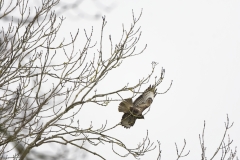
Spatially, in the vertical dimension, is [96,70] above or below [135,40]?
below

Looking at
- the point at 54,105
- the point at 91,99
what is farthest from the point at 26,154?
the point at 91,99

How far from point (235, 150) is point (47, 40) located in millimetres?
3554

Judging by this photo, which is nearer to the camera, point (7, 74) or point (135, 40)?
point (7, 74)

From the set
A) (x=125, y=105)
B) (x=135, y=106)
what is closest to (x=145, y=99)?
(x=135, y=106)

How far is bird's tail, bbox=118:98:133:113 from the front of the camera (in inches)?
252

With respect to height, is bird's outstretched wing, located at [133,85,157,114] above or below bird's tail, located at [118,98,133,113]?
above

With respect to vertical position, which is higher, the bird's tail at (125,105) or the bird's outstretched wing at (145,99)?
the bird's outstretched wing at (145,99)

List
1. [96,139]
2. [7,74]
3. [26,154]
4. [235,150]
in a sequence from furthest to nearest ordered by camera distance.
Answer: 1. [235,150]
2. [96,139]
3. [7,74]
4. [26,154]

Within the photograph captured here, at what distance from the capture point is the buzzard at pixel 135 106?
6348 mm

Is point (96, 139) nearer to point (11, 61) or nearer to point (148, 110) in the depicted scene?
point (148, 110)

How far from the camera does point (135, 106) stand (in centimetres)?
641

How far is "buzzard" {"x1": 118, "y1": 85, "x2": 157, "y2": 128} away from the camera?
6.35 meters

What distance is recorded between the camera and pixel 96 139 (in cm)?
639

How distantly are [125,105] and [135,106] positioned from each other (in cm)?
14
